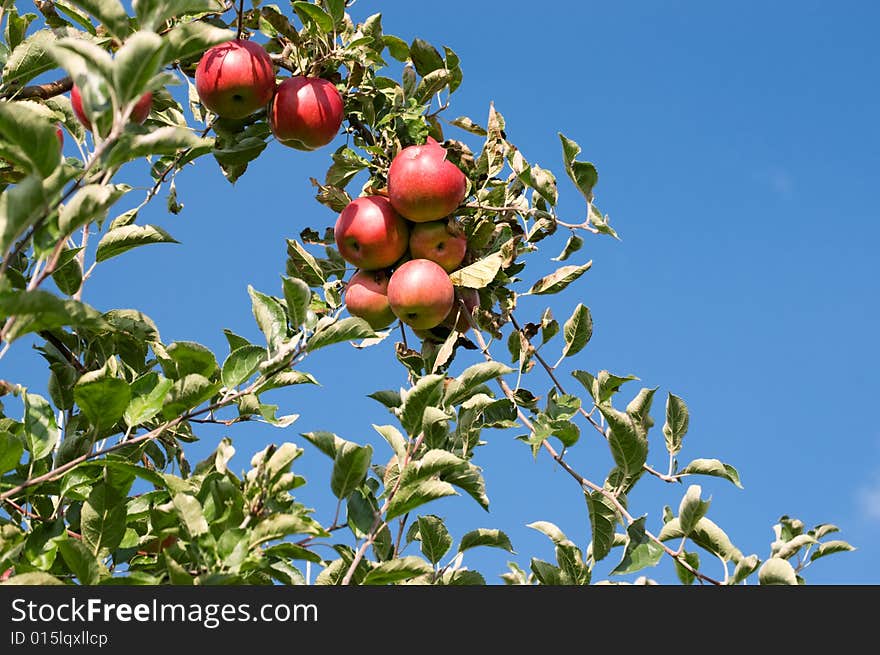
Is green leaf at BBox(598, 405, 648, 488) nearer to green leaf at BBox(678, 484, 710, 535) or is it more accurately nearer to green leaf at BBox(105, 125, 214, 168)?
green leaf at BBox(678, 484, 710, 535)

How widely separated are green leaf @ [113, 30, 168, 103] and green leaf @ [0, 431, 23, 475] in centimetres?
97

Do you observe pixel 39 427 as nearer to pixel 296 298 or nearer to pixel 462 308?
pixel 296 298

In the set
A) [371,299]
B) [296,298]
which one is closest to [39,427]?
[296,298]

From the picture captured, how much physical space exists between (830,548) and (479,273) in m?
1.22

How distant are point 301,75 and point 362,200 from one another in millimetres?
434

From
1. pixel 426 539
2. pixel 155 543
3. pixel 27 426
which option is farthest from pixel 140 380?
pixel 426 539

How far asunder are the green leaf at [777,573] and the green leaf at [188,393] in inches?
53.1

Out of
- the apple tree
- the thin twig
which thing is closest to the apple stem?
the apple tree

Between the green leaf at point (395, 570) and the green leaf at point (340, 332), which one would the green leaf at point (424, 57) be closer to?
the green leaf at point (340, 332)

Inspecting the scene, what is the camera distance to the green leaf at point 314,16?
2688 millimetres

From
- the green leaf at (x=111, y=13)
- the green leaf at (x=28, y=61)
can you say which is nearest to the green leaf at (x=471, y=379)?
the green leaf at (x=111, y=13)

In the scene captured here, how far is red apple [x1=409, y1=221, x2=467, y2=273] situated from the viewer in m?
2.86

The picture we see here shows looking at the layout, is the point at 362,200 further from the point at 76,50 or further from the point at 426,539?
the point at 76,50

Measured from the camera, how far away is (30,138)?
1.53 m
